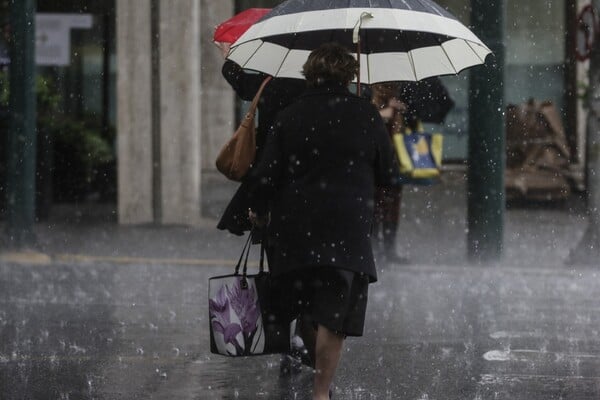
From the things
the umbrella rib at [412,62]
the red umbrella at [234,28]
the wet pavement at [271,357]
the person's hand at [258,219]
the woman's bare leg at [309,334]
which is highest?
the red umbrella at [234,28]

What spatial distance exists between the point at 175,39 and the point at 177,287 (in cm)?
557

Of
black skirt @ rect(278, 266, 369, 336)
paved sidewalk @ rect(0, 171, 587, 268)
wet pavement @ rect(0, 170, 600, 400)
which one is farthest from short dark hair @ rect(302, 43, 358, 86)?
paved sidewalk @ rect(0, 171, 587, 268)

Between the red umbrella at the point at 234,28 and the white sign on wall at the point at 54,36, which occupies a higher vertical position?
the red umbrella at the point at 234,28

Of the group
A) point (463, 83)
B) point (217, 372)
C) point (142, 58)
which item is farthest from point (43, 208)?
point (217, 372)

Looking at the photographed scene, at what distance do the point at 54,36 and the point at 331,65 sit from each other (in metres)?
11.2

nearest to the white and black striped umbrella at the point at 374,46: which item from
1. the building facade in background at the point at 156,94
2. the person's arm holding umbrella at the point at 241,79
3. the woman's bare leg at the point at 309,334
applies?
the person's arm holding umbrella at the point at 241,79

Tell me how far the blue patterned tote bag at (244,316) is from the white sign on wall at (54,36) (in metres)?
10.7

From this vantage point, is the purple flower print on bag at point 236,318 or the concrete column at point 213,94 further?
the concrete column at point 213,94

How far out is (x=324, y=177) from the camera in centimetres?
636

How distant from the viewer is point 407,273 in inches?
482

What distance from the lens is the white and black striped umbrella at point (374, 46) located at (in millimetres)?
6953

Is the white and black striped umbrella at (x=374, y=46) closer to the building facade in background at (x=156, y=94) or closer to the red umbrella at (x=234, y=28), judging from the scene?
the red umbrella at (x=234, y=28)

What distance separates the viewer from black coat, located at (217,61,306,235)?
706 centimetres

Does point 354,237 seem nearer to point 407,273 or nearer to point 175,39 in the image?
point 407,273
